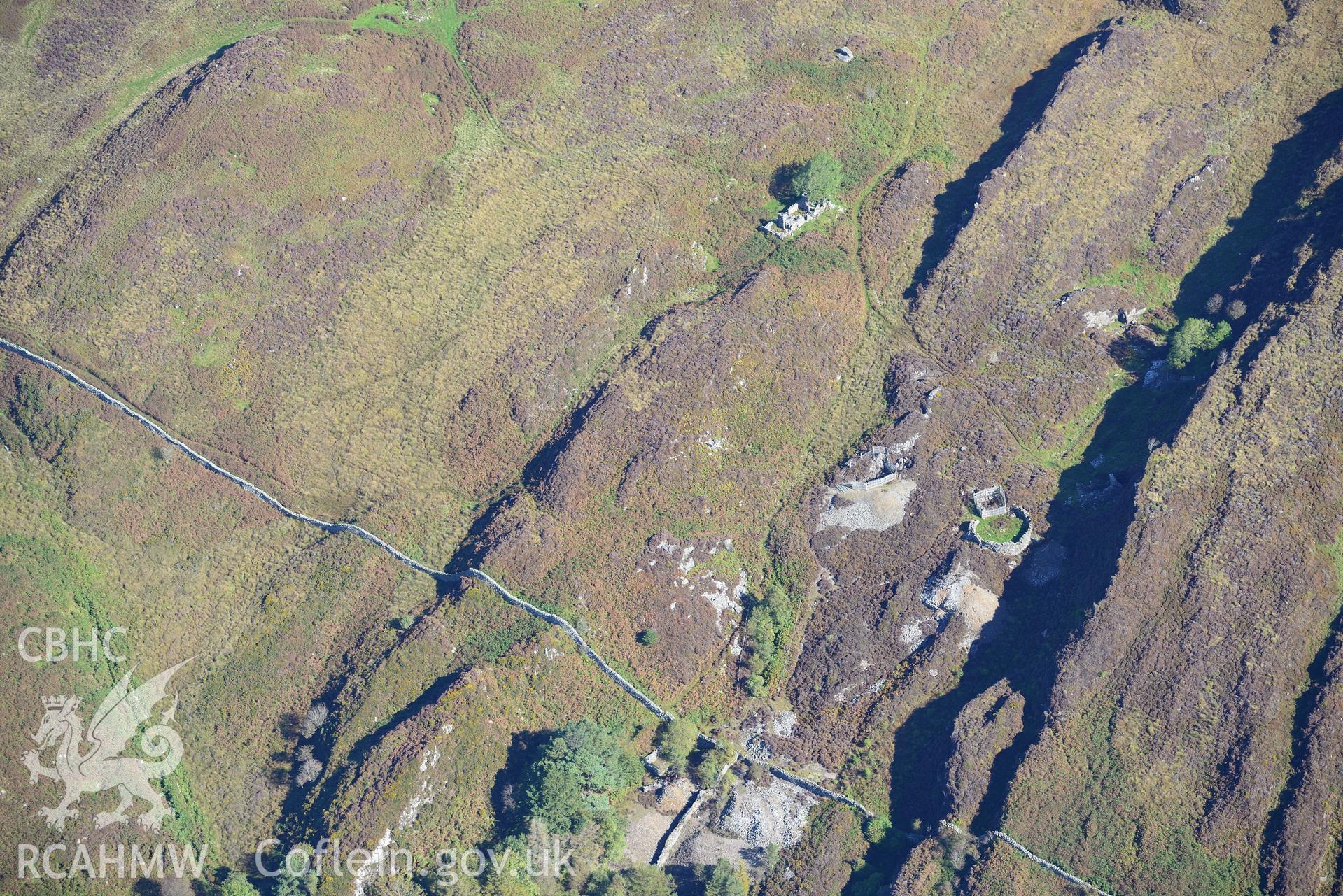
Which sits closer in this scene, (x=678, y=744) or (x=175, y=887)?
(x=175, y=887)

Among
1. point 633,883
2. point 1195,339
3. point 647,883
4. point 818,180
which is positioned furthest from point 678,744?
point 818,180

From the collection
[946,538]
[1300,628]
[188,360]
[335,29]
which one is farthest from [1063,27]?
[188,360]

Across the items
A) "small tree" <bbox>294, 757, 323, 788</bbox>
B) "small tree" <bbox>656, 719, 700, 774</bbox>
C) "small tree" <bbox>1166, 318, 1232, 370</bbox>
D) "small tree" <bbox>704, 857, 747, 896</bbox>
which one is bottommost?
"small tree" <bbox>294, 757, 323, 788</bbox>

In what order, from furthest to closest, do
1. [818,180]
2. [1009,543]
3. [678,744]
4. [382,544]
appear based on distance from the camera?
[818,180]
[382,544]
[1009,543]
[678,744]

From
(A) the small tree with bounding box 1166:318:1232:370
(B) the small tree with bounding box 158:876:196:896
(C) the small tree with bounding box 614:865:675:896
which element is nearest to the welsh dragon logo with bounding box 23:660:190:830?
(B) the small tree with bounding box 158:876:196:896

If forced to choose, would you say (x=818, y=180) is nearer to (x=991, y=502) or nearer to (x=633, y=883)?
(x=991, y=502)

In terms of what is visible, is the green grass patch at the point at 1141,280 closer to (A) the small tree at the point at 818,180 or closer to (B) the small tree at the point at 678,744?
(A) the small tree at the point at 818,180

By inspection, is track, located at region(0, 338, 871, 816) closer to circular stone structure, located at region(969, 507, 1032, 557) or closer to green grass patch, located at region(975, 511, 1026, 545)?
circular stone structure, located at region(969, 507, 1032, 557)
